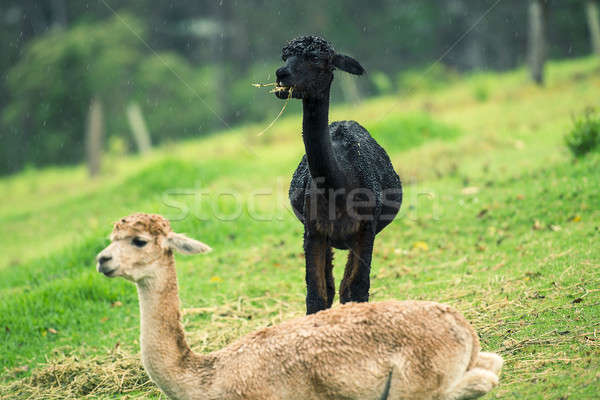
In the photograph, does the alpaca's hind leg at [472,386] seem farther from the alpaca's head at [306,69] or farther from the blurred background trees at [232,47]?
the blurred background trees at [232,47]

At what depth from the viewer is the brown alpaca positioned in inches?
142

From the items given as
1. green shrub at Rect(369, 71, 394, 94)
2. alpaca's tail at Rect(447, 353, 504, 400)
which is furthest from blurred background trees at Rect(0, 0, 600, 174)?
alpaca's tail at Rect(447, 353, 504, 400)

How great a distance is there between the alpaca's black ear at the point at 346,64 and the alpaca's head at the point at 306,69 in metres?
0.10

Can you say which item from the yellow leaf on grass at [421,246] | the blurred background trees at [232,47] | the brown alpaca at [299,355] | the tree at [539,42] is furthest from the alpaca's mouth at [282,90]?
the blurred background trees at [232,47]

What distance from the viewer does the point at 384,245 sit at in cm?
852

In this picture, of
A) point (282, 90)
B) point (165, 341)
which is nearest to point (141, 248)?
point (165, 341)

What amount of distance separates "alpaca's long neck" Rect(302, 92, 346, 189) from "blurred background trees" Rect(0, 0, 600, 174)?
17947mm

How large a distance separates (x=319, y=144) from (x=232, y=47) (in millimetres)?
33282

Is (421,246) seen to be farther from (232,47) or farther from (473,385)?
(232,47)

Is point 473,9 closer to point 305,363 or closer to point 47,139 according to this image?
point 47,139

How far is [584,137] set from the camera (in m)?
9.73

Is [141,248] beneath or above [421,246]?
above

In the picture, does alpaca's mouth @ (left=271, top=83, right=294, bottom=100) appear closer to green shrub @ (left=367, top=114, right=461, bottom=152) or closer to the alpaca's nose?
the alpaca's nose

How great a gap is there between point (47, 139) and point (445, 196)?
21.5 metres
